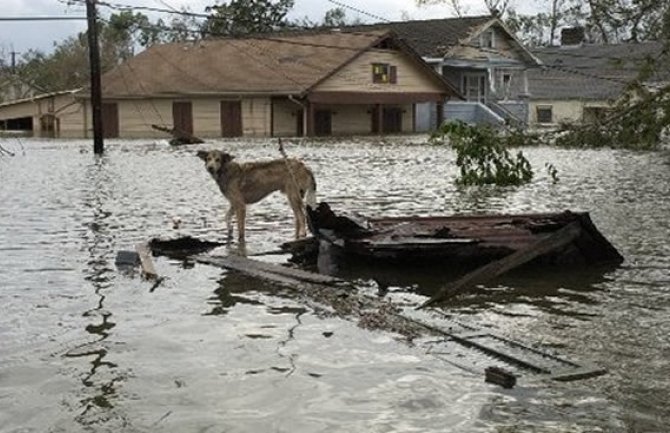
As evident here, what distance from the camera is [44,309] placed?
943 centimetres

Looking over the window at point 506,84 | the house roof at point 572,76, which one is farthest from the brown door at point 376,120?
the house roof at point 572,76

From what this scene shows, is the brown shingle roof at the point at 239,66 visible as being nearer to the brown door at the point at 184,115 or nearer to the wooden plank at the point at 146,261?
the brown door at the point at 184,115

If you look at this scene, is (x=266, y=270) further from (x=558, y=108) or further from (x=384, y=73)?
(x=558, y=108)

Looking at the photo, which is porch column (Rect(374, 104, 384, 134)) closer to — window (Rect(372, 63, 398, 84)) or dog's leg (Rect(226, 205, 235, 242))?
window (Rect(372, 63, 398, 84))

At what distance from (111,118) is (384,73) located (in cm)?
1625

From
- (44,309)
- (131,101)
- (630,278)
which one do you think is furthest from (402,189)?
(131,101)

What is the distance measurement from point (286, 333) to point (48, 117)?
56049mm

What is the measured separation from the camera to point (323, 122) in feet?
182

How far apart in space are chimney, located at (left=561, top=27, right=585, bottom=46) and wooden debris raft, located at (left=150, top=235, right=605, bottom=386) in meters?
70.0

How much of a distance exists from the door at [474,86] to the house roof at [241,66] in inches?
357

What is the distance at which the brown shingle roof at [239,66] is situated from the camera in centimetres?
5184

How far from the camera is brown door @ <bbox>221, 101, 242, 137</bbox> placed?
175ft

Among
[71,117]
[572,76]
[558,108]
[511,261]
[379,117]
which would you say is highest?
[572,76]

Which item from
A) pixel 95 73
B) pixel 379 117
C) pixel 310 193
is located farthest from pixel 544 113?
pixel 310 193
